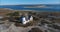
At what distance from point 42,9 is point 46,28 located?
0.23 metres

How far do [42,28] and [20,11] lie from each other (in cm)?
33

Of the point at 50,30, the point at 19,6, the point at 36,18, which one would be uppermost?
the point at 19,6

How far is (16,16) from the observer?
1.28m

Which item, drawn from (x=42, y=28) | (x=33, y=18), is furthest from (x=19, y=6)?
(x=42, y=28)

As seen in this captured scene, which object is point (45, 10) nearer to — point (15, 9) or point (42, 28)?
point (42, 28)

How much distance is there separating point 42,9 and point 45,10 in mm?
37

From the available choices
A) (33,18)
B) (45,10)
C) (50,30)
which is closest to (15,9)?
(33,18)

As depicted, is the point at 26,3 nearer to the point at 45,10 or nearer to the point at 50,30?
the point at 45,10

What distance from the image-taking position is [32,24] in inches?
49.9

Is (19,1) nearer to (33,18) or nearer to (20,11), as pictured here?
(20,11)

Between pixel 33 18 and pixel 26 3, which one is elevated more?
pixel 26 3

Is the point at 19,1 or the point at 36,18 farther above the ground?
the point at 19,1

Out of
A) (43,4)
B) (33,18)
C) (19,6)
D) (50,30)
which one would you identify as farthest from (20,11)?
(50,30)

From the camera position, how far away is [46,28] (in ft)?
4.14
